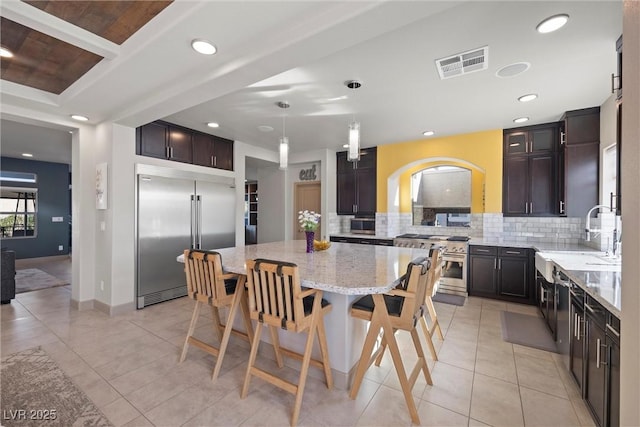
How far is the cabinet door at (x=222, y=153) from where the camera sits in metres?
4.80

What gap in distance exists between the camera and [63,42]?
2182 millimetres

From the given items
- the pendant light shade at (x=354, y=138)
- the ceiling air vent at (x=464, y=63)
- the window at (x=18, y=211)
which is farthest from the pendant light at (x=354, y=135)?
the window at (x=18, y=211)

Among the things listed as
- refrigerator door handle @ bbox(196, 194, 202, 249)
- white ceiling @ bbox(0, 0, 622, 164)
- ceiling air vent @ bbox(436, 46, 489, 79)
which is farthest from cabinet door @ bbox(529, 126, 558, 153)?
refrigerator door handle @ bbox(196, 194, 202, 249)

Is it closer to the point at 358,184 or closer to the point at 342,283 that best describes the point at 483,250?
the point at 358,184

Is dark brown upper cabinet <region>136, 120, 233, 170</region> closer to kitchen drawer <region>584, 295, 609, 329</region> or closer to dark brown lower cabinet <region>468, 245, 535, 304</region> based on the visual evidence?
dark brown lower cabinet <region>468, 245, 535, 304</region>

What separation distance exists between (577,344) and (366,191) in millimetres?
3957

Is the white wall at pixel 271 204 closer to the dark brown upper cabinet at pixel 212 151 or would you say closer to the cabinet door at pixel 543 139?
the dark brown upper cabinet at pixel 212 151

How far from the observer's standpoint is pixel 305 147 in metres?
5.63

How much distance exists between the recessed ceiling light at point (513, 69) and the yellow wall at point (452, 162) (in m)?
2.01

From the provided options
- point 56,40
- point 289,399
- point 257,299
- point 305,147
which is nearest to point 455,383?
point 289,399

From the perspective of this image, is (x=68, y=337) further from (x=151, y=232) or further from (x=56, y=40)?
(x=56, y=40)

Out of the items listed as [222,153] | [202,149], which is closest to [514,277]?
[222,153]

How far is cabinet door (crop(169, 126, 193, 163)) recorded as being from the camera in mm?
4188

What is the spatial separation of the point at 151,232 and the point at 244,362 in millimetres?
2442
